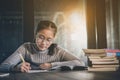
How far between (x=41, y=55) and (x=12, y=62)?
30 cm

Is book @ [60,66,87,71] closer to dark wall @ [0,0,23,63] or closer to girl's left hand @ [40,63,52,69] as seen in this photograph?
girl's left hand @ [40,63,52,69]

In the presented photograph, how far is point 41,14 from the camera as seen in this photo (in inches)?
103

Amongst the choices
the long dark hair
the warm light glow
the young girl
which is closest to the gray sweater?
the young girl

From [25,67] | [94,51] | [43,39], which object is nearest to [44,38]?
[43,39]

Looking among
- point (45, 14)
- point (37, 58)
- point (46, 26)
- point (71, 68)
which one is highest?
point (45, 14)

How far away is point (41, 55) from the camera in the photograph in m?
2.52

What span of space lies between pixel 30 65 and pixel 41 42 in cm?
27

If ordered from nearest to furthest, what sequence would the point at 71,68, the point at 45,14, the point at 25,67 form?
1. the point at 25,67
2. the point at 71,68
3. the point at 45,14

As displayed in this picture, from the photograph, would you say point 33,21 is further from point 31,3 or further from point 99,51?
point 99,51

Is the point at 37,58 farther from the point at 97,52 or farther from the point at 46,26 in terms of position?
the point at 97,52

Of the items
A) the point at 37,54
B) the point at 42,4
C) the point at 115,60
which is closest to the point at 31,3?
the point at 42,4

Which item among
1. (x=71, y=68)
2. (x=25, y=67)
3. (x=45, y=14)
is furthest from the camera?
(x=45, y=14)

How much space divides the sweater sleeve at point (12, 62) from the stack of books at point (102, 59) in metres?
0.68

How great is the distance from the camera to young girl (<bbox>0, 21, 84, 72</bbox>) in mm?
2446
